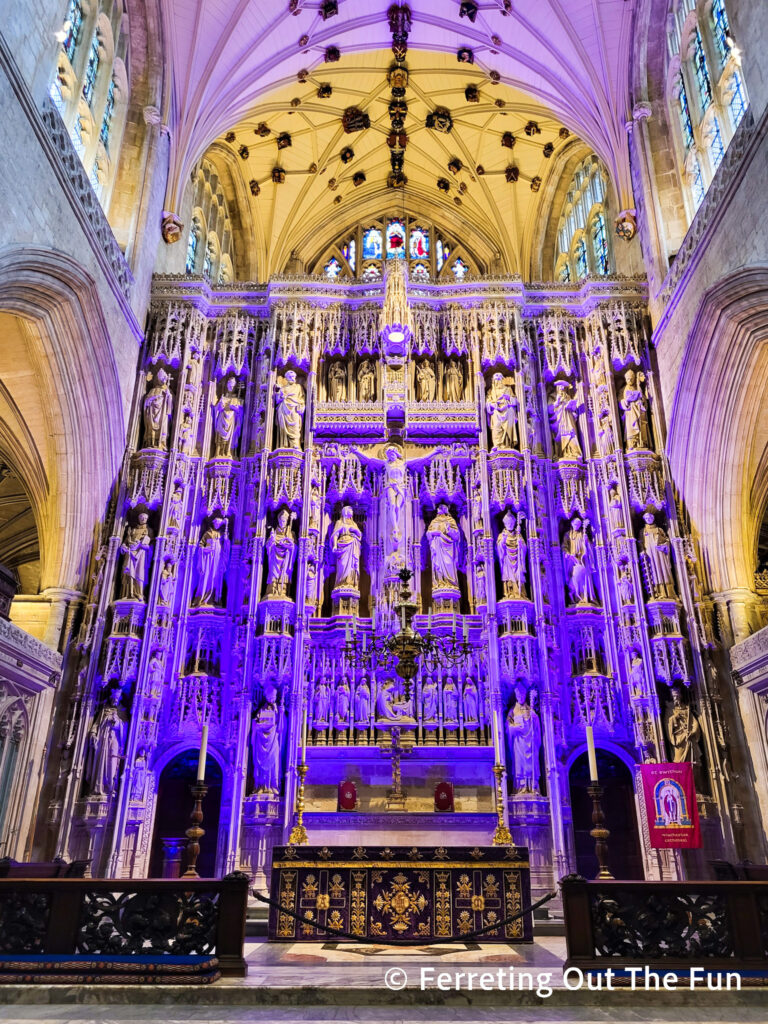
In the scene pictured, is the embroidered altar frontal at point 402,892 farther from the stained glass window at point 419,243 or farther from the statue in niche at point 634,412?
the stained glass window at point 419,243

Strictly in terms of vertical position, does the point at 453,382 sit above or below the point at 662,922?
above

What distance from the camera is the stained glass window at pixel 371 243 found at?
83.0 ft

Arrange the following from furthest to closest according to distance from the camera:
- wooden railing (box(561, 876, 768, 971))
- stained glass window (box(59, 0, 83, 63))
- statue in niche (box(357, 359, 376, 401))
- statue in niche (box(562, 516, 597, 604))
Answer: statue in niche (box(357, 359, 376, 401)), statue in niche (box(562, 516, 597, 604)), stained glass window (box(59, 0, 83, 63)), wooden railing (box(561, 876, 768, 971))

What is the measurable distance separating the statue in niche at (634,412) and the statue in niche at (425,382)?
4394 mm

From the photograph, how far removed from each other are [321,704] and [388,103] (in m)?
17.7

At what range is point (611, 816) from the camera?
1541cm

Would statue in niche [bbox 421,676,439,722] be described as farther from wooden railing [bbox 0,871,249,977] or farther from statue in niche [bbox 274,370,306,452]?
wooden railing [bbox 0,871,249,977]

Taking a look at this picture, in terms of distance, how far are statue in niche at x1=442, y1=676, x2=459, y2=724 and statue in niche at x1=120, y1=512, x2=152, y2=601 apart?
644cm

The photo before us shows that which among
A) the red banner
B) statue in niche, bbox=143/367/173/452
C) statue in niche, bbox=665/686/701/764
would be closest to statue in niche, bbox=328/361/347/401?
statue in niche, bbox=143/367/173/452

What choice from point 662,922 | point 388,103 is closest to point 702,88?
point 388,103

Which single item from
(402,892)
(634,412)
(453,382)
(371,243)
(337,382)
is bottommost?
(402,892)

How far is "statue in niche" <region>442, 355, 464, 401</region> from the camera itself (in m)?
18.4

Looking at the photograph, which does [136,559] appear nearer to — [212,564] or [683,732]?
[212,564]

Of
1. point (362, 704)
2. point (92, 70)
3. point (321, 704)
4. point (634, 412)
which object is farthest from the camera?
point (634, 412)
